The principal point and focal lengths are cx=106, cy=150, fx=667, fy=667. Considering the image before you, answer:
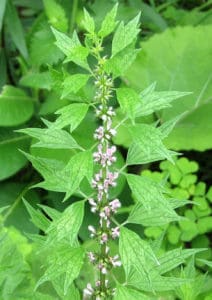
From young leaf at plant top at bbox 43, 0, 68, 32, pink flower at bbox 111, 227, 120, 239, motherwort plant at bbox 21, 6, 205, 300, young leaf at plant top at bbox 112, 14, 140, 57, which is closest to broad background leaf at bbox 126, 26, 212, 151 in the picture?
young leaf at plant top at bbox 43, 0, 68, 32

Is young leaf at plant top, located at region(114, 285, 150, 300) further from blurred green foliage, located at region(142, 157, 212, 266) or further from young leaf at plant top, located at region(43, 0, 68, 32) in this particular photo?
young leaf at plant top, located at region(43, 0, 68, 32)

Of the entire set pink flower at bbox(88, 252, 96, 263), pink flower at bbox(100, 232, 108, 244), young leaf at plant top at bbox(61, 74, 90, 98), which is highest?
young leaf at plant top at bbox(61, 74, 90, 98)

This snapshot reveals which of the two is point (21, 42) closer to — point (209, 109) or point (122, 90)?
point (209, 109)

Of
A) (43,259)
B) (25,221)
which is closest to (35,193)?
(25,221)

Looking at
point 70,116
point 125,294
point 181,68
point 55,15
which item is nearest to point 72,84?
point 70,116

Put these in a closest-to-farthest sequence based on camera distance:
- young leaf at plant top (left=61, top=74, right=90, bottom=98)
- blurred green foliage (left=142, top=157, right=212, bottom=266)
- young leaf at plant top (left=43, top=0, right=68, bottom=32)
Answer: young leaf at plant top (left=61, top=74, right=90, bottom=98) → blurred green foliage (left=142, top=157, right=212, bottom=266) → young leaf at plant top (left=43, top=0, right=68, bottom=32)

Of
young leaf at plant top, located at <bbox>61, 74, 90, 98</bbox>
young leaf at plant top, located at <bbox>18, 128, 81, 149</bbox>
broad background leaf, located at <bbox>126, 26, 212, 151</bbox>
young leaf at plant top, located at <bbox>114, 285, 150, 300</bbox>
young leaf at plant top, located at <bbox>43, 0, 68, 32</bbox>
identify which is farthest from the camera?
broad background leaf, located at <bbox>126, 26, 212, 151</bbox>

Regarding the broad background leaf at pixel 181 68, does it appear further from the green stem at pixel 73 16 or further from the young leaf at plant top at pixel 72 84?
the young leaf at plant top at pixel 72 84

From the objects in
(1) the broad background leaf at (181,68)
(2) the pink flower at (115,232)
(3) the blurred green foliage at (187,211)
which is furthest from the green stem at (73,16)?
(2) the pink flower at (115,232)

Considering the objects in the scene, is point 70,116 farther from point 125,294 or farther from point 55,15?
point 55,15
